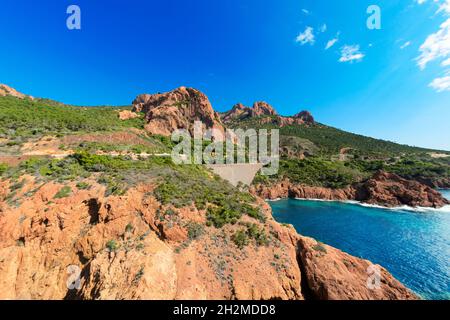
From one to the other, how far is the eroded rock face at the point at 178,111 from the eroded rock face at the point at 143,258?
130 ft

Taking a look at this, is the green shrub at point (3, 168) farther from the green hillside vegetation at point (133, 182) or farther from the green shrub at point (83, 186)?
the green shrub at point (83, 186)

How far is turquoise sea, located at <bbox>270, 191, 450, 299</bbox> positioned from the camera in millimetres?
20312

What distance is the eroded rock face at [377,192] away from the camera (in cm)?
4547

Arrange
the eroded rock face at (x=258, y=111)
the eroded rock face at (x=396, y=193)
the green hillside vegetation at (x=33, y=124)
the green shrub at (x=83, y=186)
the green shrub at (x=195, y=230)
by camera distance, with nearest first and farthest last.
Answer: the green shrub at (x=195, y=230) → the green shrub at (x=83, y=186) → the green hillside vegetation at (x=33, y=124) → the eroded rock face at (x=396, y=193) → the eroded rock face at (x=258, y=111)

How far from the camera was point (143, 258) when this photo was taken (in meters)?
12.5

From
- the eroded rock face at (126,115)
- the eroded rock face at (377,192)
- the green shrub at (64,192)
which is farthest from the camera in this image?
the eroded rock face at (126,115)

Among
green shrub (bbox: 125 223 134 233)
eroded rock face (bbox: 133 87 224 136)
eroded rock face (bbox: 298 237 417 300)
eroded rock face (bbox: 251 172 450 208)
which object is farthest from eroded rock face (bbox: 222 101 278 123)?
green shrub (bbox: 125 223 134 233)

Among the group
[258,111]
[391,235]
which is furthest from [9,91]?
[258,111]

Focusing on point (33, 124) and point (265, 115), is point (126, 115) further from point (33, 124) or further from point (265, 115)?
point (265, 115)

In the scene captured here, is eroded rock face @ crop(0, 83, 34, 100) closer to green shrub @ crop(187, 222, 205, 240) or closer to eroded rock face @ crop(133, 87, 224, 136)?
eroded rock face @ crop(133, 87, 224, 136)

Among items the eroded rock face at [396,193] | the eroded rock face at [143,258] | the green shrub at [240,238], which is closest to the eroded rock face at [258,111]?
the eroded rock face at [396,193]

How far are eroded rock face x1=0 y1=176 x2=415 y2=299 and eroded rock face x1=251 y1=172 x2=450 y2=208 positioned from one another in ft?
130

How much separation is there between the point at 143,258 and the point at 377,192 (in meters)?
56.2
